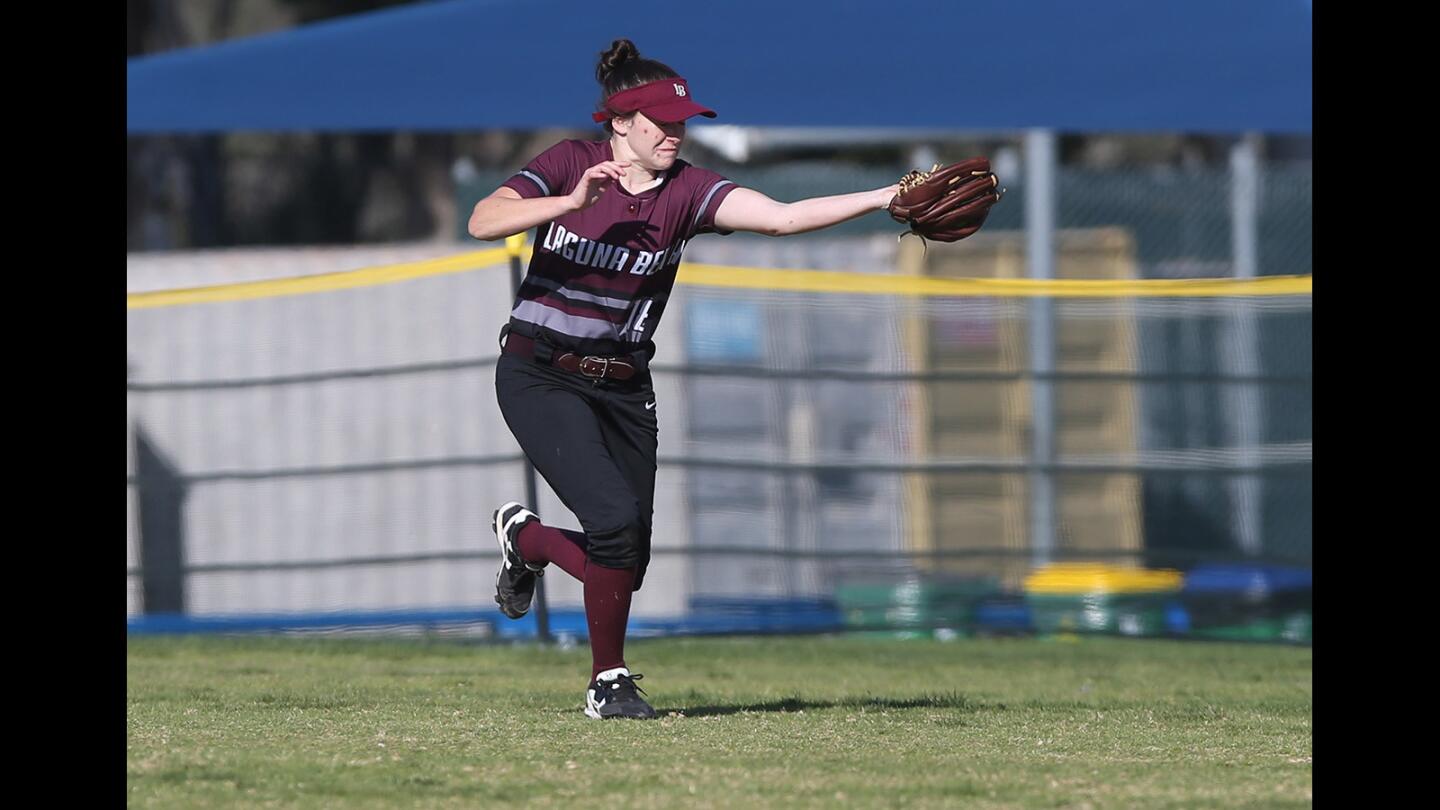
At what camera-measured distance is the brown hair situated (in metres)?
5.84

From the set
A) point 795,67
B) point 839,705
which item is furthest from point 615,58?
point 795,67

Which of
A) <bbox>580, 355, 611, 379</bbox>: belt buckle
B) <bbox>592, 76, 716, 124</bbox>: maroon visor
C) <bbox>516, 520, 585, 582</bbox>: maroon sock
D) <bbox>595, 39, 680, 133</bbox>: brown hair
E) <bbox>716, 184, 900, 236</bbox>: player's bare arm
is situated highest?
<bbox>595, 39, 680, 133</bbox>: brown hair

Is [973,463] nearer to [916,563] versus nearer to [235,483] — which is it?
[916,563]

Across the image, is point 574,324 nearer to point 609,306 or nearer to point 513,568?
point 609,306

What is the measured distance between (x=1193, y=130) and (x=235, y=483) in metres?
5.12

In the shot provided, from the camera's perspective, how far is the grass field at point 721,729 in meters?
4.66

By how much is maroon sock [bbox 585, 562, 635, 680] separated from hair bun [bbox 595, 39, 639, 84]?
1.40 m

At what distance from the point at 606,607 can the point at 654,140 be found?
4.36 ft

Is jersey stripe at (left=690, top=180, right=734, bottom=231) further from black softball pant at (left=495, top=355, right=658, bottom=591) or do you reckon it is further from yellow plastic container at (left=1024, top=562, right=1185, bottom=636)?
yellow plastic container at (left=1024, top=562, right=1185, bottom=636)

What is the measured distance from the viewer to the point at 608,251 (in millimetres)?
5910

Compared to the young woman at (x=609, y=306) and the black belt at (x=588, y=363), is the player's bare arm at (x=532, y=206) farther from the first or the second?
the black belt at (x=588, y=363)

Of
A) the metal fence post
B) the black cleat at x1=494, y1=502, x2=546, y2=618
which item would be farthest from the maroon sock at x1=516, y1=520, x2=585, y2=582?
the metal fence post
